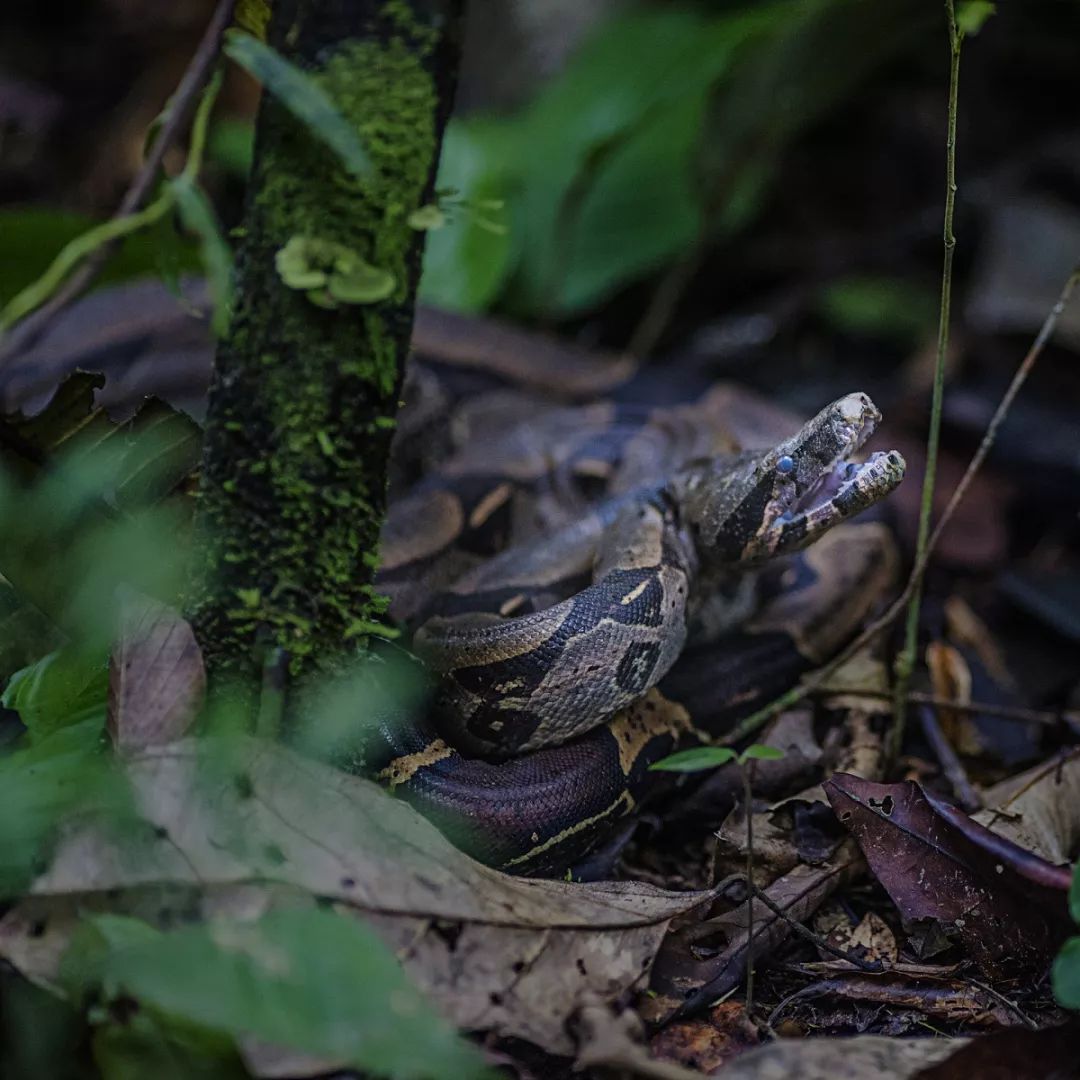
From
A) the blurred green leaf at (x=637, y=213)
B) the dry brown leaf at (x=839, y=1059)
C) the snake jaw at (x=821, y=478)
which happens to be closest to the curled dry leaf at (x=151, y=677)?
the dry brown leaf at (x=839, y=1059)

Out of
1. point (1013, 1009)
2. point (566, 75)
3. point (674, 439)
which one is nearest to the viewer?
point (1013, 1009)

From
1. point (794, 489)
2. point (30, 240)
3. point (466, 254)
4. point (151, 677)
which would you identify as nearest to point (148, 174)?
point (151, 677)

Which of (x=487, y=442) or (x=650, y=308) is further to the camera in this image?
(x=650, y=308)

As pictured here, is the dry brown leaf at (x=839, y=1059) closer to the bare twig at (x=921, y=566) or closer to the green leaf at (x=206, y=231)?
the bare twig at (x=921, y=566)

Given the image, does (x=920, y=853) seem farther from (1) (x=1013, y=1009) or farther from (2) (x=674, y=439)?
(2) (x=674, y=439)

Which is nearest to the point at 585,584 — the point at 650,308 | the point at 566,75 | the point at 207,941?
the point at 207,941

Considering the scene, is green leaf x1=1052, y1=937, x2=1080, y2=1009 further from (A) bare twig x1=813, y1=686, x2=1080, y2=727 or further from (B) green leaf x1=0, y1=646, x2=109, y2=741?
(B) green leaf x1=0, y1=646, x2=109, y2=741
